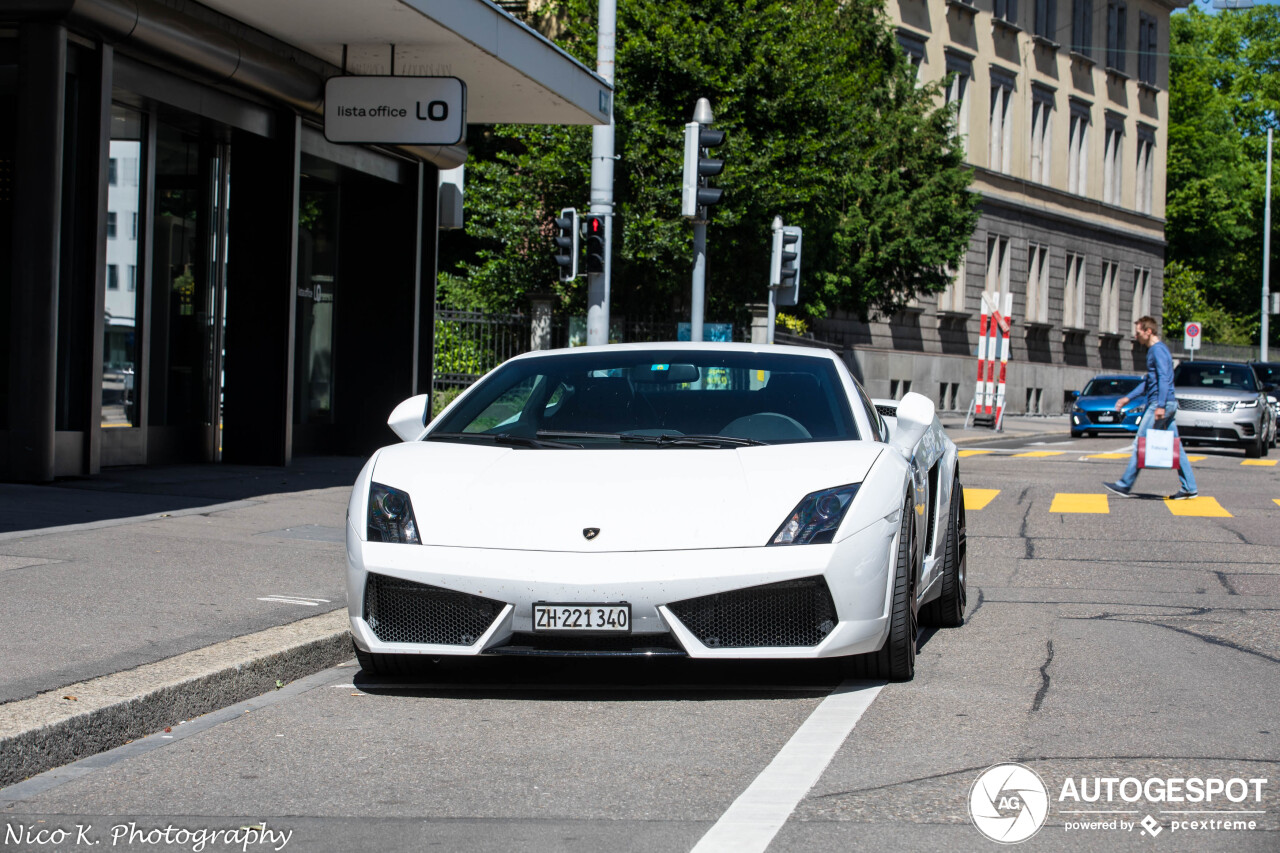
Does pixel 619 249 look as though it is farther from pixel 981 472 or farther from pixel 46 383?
pixel 46 383

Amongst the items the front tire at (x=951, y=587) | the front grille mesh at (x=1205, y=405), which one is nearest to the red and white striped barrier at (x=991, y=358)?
the front grille mesh at (x=1205, y=405)

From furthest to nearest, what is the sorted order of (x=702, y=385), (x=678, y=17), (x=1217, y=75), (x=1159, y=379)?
1. (x=1217, y=75)
2. (x=678, y=17)
3. (x=1159, y=379)
4. (x=702, y=385)

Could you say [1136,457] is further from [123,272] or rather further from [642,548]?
[642,548]

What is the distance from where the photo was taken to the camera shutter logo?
3955mm

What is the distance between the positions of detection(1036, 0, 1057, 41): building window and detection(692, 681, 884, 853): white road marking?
47612mm

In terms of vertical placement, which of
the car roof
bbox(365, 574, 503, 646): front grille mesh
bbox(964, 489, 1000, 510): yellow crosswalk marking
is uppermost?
the car roof

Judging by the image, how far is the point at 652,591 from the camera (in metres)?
5.30

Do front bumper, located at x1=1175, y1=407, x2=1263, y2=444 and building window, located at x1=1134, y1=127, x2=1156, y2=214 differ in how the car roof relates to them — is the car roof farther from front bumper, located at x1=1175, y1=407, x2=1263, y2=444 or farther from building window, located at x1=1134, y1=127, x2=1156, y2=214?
building window, located at x1=1134, y1=127, x2=1156, y2=214

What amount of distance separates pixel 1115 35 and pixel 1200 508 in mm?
43087

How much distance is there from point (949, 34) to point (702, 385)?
40.6 m

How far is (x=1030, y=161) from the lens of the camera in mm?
49625

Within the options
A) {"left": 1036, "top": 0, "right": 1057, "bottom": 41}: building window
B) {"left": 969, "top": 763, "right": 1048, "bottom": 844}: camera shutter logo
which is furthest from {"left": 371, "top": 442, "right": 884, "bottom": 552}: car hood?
{"left": 1036, "top": 0, "right": 1057, "bottom": 41}: building window

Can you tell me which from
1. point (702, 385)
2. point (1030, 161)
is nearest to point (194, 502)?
point (702, 385)

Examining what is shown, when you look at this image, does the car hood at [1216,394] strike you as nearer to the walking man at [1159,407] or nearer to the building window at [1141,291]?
the walking man at [1159,407]
